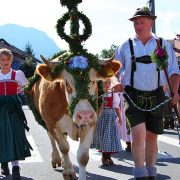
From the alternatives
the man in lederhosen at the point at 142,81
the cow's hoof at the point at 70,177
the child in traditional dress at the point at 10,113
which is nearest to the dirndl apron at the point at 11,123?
the child in traditional dress at the point at 10,113

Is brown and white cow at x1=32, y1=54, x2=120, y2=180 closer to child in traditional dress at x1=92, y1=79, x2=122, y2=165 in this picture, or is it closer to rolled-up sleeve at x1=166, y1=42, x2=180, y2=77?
rolled-up sleeve at x1=166, y1=42, x2=180, y2=77

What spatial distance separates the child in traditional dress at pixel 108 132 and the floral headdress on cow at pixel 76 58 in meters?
2.16

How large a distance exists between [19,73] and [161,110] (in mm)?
2289

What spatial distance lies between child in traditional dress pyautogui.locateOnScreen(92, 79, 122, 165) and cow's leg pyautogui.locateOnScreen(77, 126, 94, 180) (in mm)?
1726

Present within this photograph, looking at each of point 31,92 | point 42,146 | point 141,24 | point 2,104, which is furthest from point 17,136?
point 42,146

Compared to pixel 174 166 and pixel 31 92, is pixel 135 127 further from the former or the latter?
pixel 31 92

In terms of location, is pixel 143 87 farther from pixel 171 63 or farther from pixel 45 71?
pixel 45 71

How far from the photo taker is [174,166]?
25.5 ft

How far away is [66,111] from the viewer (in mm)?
6352

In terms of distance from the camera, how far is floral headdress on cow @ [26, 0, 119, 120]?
5.65 metres

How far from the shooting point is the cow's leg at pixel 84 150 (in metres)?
6.18

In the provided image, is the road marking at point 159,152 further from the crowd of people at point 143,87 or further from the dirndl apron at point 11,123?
the crowd of people at point 143,87

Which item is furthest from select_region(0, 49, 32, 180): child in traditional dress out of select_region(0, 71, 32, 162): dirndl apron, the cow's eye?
the cow's eye

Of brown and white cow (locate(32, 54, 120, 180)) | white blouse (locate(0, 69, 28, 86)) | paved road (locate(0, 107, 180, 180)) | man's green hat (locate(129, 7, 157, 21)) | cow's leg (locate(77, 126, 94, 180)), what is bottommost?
paved road (locate(0, 107, 180, 180))
